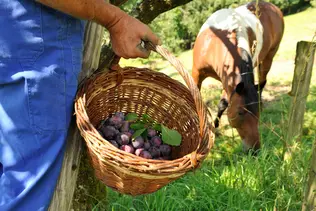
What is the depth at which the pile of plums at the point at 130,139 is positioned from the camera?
163cm

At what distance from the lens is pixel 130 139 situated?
1703 millimetres

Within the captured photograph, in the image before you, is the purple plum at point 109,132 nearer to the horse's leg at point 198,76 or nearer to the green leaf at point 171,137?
the green leaf at point 171,137

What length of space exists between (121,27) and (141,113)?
20.8 inches

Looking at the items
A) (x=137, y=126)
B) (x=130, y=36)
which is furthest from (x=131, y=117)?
(x=130, y=36)

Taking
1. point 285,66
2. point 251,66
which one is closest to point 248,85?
point 251,66

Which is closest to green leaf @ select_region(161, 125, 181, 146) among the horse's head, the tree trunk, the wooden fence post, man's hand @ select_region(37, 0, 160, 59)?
man's hand @ select_region(37, 0, 160, 59)

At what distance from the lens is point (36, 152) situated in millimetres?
1460

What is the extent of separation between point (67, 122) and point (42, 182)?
0.78 feet

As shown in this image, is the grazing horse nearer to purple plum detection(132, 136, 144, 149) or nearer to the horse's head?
the horse's head

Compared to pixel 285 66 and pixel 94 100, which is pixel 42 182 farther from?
pixel 285 66

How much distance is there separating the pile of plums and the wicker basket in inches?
2.7

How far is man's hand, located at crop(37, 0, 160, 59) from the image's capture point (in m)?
1.49

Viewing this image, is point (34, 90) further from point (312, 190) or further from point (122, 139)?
point (312, 190)

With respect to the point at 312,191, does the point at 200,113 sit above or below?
above
